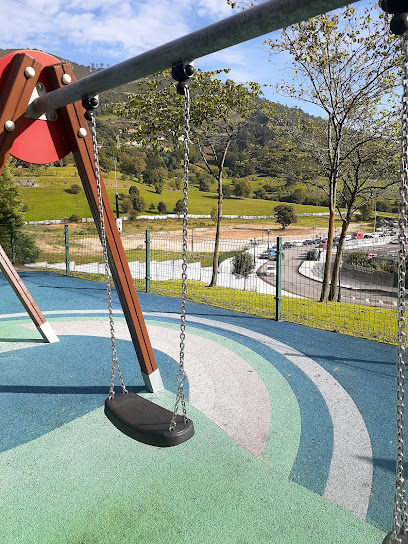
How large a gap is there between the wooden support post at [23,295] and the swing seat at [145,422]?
10.2 feet

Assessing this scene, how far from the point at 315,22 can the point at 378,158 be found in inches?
137

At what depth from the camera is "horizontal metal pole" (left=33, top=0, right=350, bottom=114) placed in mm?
1783

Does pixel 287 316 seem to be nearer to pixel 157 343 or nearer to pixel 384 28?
pixel 157 343

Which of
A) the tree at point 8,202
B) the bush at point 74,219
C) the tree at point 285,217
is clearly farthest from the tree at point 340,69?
the tree at point 285,217

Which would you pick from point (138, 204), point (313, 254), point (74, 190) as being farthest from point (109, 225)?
point (138, 204)

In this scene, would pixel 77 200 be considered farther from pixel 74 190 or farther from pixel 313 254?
pixel 313 254

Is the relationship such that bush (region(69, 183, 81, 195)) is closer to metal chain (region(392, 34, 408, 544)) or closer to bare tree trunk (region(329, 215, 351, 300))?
bare tree trunk (region(329, 215, 351, 300))

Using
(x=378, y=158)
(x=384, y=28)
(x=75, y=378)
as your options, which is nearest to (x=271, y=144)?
(x=378, y=158)

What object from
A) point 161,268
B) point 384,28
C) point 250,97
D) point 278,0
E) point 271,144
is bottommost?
point 161,268

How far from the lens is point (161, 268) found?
13.2 m

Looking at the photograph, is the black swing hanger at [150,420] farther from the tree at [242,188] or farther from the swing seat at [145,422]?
Answer: the tree at [242,188]

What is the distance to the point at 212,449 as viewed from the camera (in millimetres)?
3271

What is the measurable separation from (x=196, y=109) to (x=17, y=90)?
9.33m

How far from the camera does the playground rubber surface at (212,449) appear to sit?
2469mm
